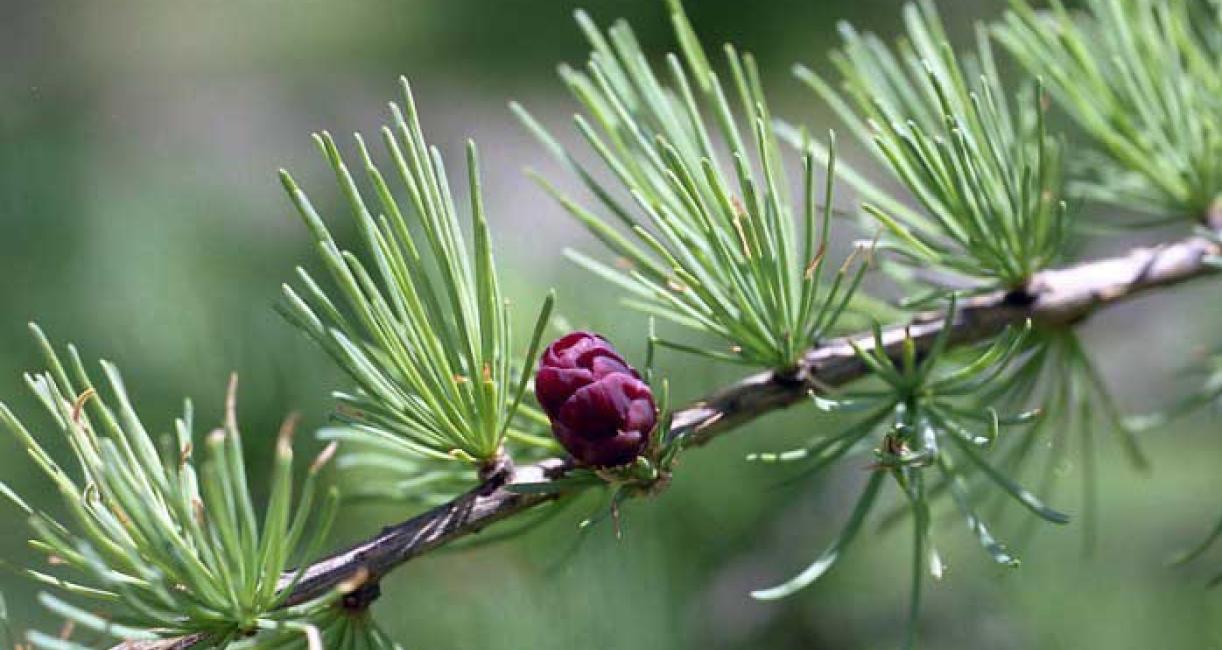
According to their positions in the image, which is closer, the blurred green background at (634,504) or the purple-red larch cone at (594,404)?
the purple-red larch cone at (594,404)

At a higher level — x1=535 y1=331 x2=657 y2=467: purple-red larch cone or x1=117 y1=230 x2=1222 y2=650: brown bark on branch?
x1=535 y1=331 x2=657 y2=467: purple-red larch cone

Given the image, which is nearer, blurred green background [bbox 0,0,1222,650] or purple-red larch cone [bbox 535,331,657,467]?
purple-red larch cone [bbox 535,331,657,467]

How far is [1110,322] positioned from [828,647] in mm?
708

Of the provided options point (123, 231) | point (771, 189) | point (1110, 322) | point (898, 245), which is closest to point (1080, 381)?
point (898, 245)

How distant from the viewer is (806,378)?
51 centimetres

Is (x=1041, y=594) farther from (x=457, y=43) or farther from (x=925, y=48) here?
(x=457, y=43)

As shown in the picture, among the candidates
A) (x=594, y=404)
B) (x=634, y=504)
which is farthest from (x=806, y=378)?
(x=634, y=504)

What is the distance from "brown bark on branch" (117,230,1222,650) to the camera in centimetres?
45

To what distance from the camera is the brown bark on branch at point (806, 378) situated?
1.46 feet

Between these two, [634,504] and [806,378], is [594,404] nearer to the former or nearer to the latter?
[806,378]

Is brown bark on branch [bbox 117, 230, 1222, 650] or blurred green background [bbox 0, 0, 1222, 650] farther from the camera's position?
blurred green background [bbox 0, 0, 1222, 650]

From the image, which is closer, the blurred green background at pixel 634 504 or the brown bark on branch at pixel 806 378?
the brown bark on branch at pixel 806 378

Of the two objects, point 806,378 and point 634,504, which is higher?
point 806,378

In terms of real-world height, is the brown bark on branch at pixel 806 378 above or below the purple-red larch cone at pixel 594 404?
below
